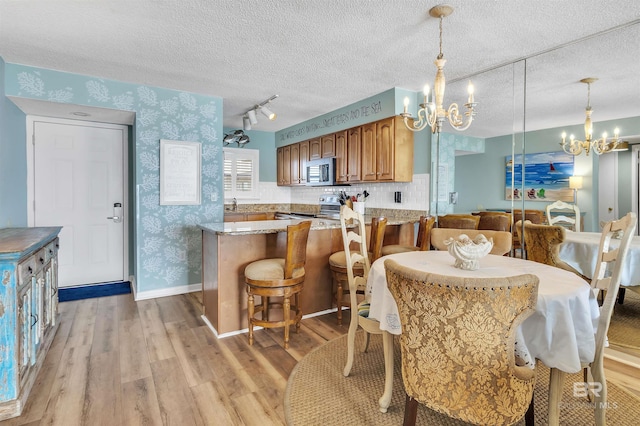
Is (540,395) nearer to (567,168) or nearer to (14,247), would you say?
(567,168)

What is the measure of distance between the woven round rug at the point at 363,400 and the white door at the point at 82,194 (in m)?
3.47

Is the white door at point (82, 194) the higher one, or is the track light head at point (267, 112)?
the track light head at point (267, 112)

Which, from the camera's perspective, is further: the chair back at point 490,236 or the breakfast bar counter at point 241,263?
the breakfast bar counter at point 241,263

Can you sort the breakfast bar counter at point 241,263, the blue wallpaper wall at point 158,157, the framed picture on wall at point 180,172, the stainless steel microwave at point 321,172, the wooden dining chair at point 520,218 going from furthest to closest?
the stainless steel microwave at point 321,172 → the framed picture on wall at point 180,172 → the blue wallpaper wall at point 158,157 → the wooden dining chair at point 520,218 → the breakfast bar counter at point 241,263

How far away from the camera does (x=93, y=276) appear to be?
4422 mm

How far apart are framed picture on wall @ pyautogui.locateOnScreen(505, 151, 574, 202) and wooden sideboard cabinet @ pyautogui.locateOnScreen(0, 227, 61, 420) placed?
3.98m

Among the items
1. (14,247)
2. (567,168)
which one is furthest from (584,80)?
(14,247)

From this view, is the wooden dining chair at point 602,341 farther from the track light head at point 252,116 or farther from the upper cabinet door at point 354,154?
the track light head at point 252,116

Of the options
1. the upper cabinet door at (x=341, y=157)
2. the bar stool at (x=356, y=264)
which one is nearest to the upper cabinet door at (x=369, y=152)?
the upper cabinet door at (x=341, y=157)

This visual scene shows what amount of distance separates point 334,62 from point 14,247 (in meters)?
2.85

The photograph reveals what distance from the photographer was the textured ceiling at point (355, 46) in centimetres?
235

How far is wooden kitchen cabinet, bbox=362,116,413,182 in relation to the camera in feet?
13.7

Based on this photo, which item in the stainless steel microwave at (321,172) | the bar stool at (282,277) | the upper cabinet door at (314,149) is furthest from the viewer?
the upper cabinet door at (314,149)

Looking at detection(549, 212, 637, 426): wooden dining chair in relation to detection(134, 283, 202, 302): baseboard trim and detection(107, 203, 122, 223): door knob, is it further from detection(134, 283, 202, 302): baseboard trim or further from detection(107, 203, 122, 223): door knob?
detection(107, 203, 122, 223): door knob
